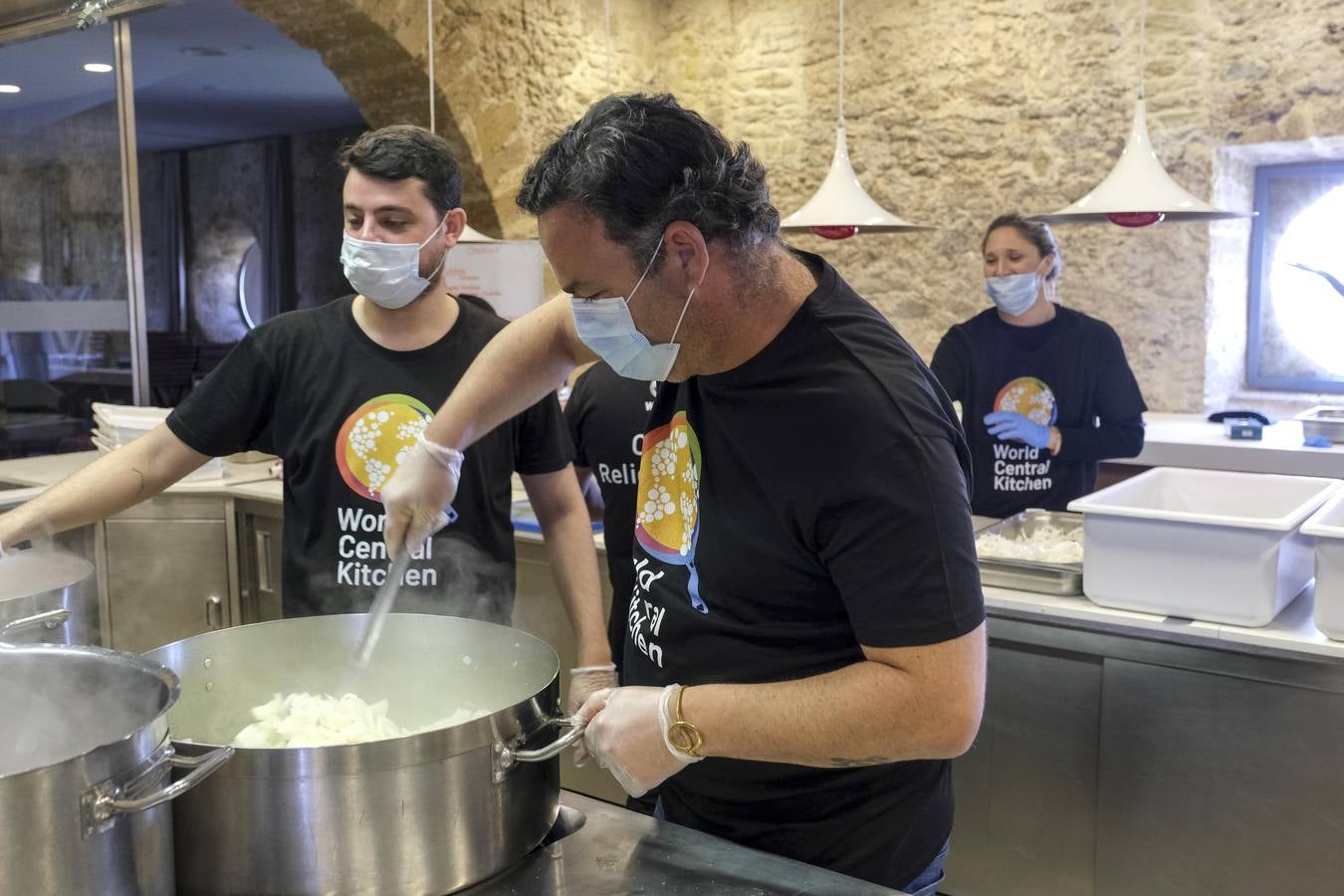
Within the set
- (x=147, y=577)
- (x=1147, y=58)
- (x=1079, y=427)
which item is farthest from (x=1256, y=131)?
(x=147, y=577)

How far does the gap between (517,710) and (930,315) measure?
19.1 ft

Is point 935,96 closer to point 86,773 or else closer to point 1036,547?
point 1036,547

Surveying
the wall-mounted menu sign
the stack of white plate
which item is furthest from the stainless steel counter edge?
the wall-mounted menu sign

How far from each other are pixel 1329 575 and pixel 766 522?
1.46 m

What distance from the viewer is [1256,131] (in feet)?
18.2

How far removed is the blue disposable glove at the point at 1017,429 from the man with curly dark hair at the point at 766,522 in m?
2.30

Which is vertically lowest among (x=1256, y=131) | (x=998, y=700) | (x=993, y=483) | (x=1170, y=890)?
(x=1170, y=890)

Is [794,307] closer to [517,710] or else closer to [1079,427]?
[517,710]

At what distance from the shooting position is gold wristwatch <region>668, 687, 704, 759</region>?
112 centimetres

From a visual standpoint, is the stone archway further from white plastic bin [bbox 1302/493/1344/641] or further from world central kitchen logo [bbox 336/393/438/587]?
white plastic bin [bbox 1302/493/1344/641]

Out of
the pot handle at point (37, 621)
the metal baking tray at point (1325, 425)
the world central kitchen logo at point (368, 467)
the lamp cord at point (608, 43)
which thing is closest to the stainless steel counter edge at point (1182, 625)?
the world central kitchen logo at point (368, 467)

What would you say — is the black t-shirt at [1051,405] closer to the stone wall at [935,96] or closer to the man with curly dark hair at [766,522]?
the stone wall at [935,96]

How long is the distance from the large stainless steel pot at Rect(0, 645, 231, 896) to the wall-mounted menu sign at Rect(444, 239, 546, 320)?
163 inches

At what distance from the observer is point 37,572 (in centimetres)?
190
